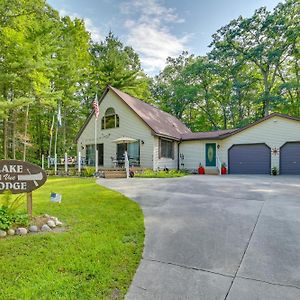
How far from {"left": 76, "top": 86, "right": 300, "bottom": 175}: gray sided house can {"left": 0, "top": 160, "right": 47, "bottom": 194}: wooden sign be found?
35.9ft

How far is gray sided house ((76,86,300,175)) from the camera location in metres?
14.6

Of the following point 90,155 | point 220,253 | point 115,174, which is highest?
point 90,155

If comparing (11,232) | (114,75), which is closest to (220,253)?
(11,232)

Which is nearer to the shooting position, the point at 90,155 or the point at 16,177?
the point at 16,177

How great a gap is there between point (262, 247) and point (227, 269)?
85cm

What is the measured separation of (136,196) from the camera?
709 centimetres

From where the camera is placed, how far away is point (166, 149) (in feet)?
55.1

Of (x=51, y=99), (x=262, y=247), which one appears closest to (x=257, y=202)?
(x=262, y=247)

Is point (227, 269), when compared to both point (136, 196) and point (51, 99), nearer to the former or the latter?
point (136, 196)

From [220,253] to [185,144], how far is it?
15.0 m

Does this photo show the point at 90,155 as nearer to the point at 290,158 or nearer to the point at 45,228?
the point at 290,158

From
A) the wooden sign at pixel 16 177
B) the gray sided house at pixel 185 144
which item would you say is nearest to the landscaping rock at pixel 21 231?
the wooden sign at pixel 16 177

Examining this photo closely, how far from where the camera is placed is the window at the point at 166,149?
16258 mm

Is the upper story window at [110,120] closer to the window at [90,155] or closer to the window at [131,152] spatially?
the window at [131,152]
